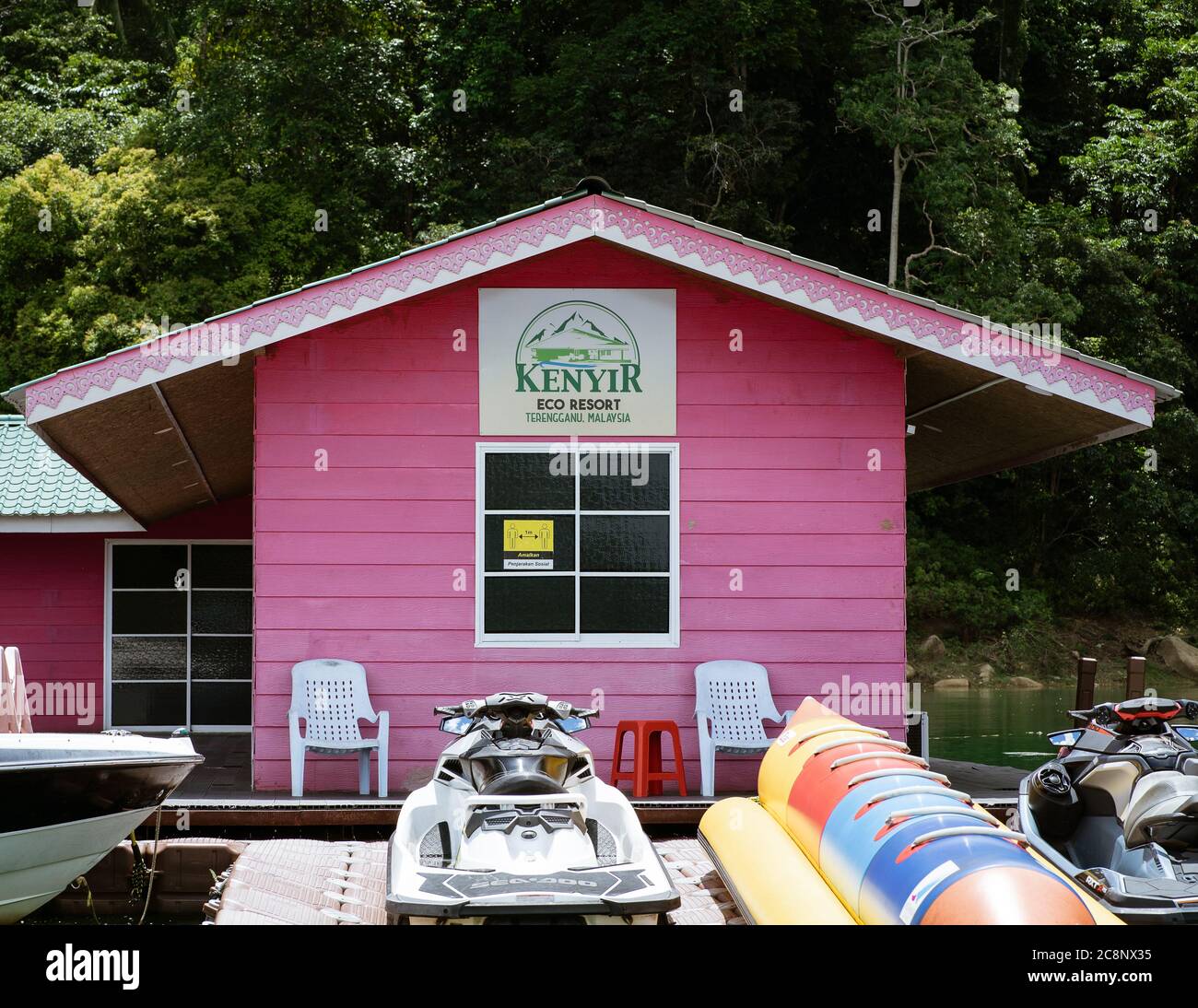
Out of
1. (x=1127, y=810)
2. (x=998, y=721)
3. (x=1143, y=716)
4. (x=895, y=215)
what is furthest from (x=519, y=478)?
(x=895, y=215)

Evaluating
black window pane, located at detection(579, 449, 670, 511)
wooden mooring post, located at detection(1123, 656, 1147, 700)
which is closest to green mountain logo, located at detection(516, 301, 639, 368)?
black window pane, located at detection(579, 449, 670, 511)

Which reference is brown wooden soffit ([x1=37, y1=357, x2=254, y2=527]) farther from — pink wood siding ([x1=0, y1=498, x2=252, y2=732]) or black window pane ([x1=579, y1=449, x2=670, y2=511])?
black window pane ([x1=579, y1=449, x2=670, y2=511])

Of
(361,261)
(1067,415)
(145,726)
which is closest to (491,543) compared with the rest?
(1067,415)

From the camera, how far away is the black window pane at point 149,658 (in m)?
13.1

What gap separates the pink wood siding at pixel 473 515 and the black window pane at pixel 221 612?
5.01m

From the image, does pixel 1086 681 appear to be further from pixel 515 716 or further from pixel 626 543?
pixel 515 716

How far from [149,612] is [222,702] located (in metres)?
1.14

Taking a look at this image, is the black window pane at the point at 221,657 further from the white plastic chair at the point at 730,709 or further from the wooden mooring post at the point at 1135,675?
the wooden mooring post at the point at 1135,675

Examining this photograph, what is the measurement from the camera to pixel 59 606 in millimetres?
13047

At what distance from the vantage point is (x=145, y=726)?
1304cm

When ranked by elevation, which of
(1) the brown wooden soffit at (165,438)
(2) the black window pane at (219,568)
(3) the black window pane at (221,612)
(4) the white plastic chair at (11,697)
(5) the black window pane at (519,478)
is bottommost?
(4) the white plastic chair at (11,697)

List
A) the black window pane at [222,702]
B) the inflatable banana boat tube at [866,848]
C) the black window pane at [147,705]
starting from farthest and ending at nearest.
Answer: the black window pane at [222,702] < the black window pane at [147,705] < the inflatable banana boat tube at [866,848]

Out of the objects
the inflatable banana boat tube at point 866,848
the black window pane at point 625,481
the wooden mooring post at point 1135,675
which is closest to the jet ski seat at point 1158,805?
the inflatable banana boat tube at point 866,848

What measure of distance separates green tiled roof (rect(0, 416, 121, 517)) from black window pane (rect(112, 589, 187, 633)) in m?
1.30
